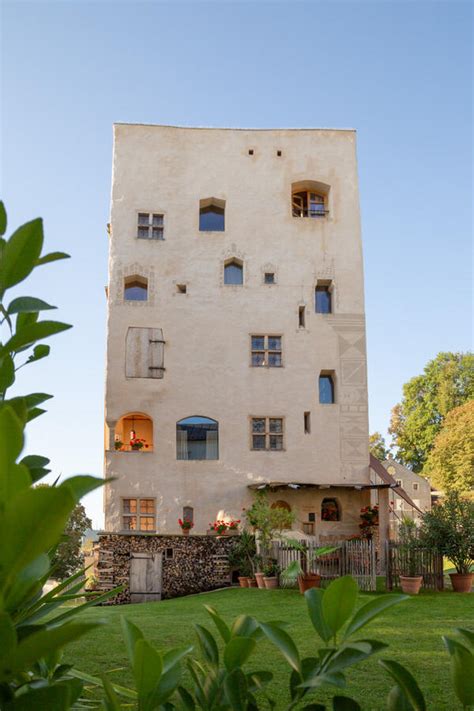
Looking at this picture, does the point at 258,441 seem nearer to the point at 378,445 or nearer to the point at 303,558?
the point at 303,558

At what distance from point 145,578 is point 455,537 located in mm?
8275

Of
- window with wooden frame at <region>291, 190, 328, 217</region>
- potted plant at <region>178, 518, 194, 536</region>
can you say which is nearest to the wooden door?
potted plant at <region>178, 518, 194, 536</region>

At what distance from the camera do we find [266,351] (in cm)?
2202

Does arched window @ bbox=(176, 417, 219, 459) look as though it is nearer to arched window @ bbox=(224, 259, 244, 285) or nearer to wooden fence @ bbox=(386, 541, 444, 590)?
arched window @ bbox=(224, 259, 244, 285)

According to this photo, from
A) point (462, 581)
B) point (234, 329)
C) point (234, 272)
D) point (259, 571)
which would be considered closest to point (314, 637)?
point (462, 581)

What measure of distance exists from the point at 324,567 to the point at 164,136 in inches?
588

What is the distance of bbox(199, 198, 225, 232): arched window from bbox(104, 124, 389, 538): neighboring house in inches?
2.0

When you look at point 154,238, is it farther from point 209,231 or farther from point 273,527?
point 273,527

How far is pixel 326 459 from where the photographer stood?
69.7 ft

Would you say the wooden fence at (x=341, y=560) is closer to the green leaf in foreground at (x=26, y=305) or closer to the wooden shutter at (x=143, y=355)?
the wooden shutter at (x=143, y=355)

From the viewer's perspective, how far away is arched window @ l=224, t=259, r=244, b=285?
22.7 meters

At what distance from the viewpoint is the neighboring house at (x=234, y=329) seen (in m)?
20.9

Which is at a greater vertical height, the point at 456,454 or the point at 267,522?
the point at 456,454

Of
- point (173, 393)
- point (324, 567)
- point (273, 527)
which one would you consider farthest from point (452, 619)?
point (173, 393)
